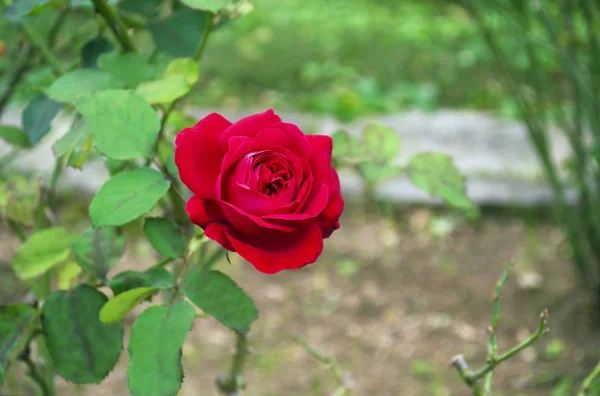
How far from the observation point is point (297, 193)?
19.7 inches

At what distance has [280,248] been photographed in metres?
0.49

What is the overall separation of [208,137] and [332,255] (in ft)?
5.79

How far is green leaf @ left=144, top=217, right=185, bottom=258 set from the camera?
595mm

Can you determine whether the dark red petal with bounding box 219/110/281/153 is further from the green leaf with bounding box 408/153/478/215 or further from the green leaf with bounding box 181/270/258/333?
the green leaf with bounding box 408/153/478/215

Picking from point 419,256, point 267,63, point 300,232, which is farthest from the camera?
point 267,63

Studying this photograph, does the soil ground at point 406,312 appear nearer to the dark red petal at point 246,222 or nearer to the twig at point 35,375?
the twig at point 35,375

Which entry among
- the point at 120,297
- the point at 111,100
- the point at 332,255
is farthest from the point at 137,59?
the point at 332,255

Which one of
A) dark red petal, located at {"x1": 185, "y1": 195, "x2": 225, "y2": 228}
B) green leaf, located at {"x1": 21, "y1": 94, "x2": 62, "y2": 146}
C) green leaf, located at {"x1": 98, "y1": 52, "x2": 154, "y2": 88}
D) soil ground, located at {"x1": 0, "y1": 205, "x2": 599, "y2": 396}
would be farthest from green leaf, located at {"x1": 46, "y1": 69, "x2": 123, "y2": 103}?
soil ground, located at {"x1": 0, "y1": 205, "x2": 599, "y2": 396}

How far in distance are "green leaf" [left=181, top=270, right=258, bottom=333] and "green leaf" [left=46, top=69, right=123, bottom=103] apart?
0.22 meters

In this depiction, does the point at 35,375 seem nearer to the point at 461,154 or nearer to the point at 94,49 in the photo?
the point at 94,49

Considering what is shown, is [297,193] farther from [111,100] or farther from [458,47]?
[458,47]

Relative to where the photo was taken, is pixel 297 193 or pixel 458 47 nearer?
pixel 297 193

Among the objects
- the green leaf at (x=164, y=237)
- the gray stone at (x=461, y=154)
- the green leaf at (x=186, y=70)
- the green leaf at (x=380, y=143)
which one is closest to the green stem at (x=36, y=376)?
the green leaf at (x=164, y=237)

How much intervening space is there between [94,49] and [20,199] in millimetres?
208
